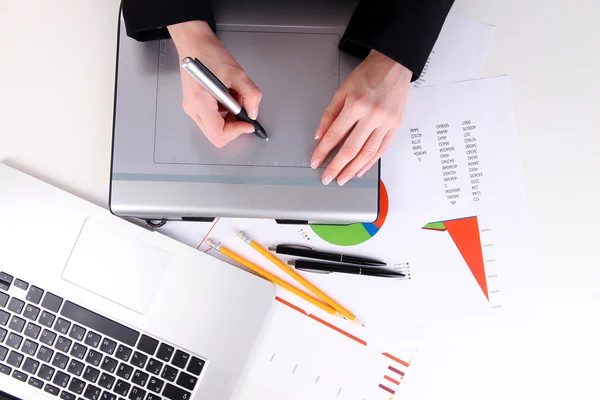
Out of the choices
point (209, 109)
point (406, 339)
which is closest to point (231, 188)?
point (209, 109)

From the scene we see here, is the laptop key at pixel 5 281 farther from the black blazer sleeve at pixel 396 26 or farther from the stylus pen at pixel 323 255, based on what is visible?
the black blazer sleeve at pixel 396 26

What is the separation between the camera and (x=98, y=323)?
64 cm

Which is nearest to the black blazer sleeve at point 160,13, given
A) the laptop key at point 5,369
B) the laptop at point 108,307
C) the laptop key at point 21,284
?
the laptop at point 108,307

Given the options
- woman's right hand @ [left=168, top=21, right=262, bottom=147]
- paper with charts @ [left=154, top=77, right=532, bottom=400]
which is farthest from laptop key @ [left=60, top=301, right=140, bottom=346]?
woman's right hand @ [left=168, top=21, right=262, bottom=147]

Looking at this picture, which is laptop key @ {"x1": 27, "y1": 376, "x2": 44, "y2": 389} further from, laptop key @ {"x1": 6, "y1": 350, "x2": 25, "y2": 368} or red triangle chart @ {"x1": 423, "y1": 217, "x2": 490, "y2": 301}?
red triangle chart @ {"x1": 423, "y1": 217, "x2": 490, "y2": 301}

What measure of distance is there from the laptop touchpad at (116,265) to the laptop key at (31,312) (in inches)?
2.3

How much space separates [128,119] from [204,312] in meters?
0.27

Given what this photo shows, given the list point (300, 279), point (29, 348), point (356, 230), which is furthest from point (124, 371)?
point (356, 230)

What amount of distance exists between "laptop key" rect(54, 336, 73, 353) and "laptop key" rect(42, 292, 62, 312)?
0.13ft

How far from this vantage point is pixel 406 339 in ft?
2.23

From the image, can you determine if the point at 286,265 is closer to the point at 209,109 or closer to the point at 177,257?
the point at 177,257

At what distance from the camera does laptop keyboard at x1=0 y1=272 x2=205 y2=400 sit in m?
0.63

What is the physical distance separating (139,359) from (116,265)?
13 cm

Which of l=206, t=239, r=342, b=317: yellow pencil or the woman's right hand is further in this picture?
l=206, t=239, r=342, b=317: yellow pencil
